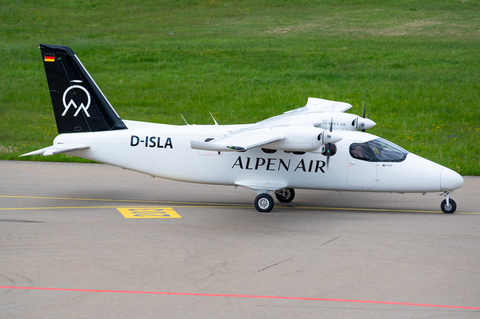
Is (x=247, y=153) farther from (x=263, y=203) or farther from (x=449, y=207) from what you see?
(x=449, y=207)

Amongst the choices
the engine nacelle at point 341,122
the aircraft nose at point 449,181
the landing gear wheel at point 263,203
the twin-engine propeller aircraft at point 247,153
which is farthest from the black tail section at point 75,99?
the aircraft nose at point 449,181

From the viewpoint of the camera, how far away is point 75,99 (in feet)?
57.5

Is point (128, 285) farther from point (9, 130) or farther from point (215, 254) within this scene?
point (9, 130)

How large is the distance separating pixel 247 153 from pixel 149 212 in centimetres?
333

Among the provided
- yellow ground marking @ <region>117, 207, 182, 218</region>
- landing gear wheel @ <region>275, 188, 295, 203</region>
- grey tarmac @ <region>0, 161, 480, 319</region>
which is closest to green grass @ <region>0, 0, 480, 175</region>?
grey tarmac @ <region>0, 161, 480, 319</region>

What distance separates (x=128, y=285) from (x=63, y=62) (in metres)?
9.31

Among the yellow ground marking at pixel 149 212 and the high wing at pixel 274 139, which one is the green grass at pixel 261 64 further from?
the high wing at pixel 274 139

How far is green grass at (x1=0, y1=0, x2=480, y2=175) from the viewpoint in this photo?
31281 mm

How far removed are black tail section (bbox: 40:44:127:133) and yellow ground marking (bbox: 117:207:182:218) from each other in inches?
116

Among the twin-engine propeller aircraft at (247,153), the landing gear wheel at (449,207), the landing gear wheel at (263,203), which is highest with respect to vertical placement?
the twin-engine propeller aircraft at (247,153)

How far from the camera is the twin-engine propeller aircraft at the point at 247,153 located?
626 inches

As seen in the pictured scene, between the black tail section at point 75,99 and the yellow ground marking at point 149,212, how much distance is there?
296cm

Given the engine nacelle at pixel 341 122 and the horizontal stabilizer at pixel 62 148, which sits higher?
the engine nacelle at pixel 341 122

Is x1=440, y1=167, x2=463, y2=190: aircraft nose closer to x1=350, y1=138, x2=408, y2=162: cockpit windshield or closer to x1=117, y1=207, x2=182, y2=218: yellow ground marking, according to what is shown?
x1=350, y1=138, x2=408, y2=162: cockpit windshield
